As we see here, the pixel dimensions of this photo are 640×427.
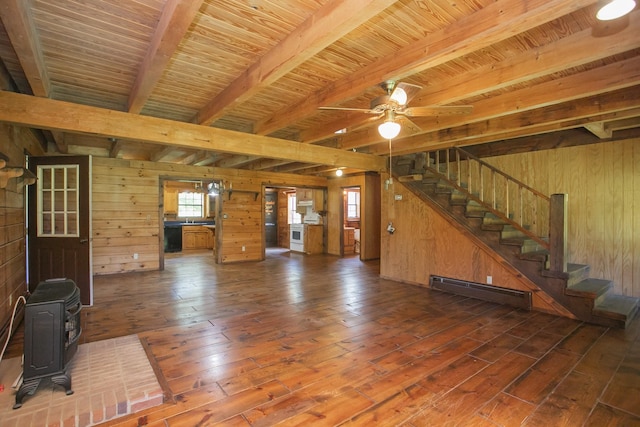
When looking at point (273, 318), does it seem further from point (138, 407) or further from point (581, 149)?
point (581, 149)

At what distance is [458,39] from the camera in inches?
77.1

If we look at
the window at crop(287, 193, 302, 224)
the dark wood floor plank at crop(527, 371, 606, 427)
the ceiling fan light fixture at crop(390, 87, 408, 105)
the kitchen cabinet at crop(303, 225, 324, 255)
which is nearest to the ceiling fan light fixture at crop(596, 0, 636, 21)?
the ceiling fan light fixture at crop(390, 87, 408, 105)

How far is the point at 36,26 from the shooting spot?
200cm

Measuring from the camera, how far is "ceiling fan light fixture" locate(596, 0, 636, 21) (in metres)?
1.61

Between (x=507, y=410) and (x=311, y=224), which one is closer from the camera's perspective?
(x=507, y=410)

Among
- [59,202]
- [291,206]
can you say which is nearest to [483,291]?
[59,202]

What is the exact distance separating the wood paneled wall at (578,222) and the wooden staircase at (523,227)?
0.21 metres

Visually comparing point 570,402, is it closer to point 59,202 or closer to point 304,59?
point 304,59

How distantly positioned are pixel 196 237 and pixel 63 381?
8682mm

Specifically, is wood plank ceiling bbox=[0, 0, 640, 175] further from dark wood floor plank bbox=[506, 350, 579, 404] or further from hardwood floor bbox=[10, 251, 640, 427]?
dark wood floor plank bbox=[506, 350, 579, 404]

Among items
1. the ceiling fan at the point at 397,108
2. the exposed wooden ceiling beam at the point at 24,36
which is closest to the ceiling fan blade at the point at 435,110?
the ceiling fan at the point at 397,108

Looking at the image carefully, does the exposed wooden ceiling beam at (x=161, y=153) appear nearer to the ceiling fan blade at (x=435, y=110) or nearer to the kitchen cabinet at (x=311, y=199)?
the ceiling fan blade at (x=435, y=110)

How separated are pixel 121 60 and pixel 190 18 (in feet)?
3.85

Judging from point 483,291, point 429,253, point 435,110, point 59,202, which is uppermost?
point 435,110
